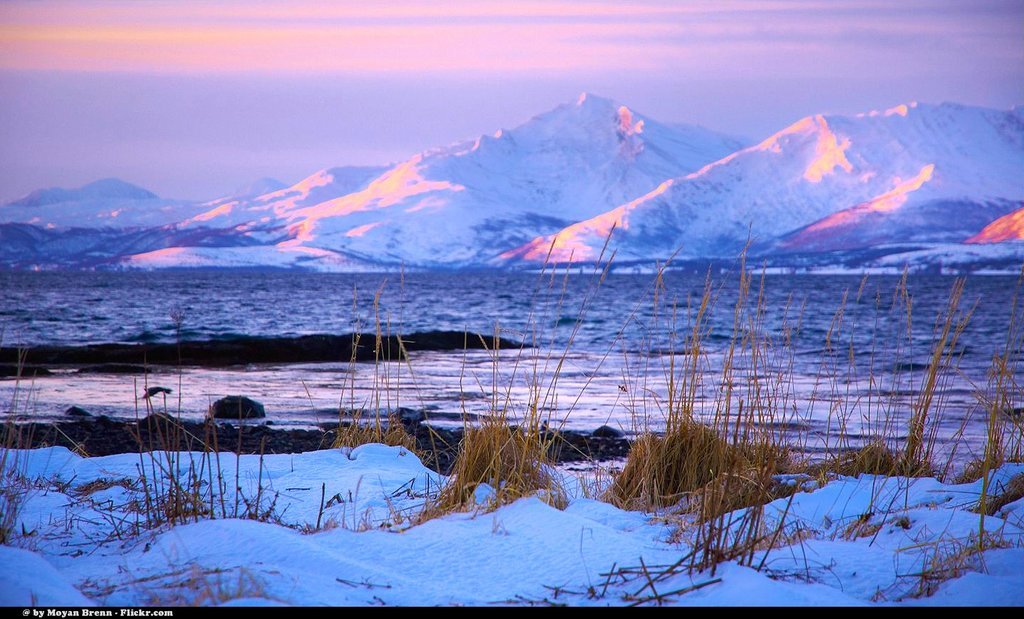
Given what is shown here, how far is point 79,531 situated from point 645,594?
2.33 metres

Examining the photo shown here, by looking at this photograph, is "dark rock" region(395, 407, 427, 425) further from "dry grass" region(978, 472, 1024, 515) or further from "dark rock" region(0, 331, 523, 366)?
"dry grass" region(978, 472, 1024, 515)

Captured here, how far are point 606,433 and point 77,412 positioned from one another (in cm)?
626

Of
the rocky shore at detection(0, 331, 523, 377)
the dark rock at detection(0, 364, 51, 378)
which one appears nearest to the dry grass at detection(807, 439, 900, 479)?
the rocky shore at detection(0, 331, 523, 377)

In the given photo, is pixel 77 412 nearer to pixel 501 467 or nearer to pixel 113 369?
pixel 113 369

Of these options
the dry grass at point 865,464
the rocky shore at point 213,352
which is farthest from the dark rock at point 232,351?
the dry grass at point 865,464

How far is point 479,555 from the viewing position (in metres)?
2.88

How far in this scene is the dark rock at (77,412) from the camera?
9.49 m

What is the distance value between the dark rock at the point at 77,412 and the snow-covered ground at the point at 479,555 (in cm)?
599

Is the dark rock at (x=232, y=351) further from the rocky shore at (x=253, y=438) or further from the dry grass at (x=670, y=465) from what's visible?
the dry grass at (x=670, y=465)

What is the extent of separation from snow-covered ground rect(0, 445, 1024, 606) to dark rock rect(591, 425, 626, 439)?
15.1 ft

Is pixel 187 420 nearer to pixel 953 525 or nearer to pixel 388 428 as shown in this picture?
pixel 388 428

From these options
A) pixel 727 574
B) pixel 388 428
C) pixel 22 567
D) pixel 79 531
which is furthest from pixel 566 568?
pixel 388 428

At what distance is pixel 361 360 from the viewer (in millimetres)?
18797

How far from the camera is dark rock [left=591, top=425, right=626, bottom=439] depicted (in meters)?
8.72
